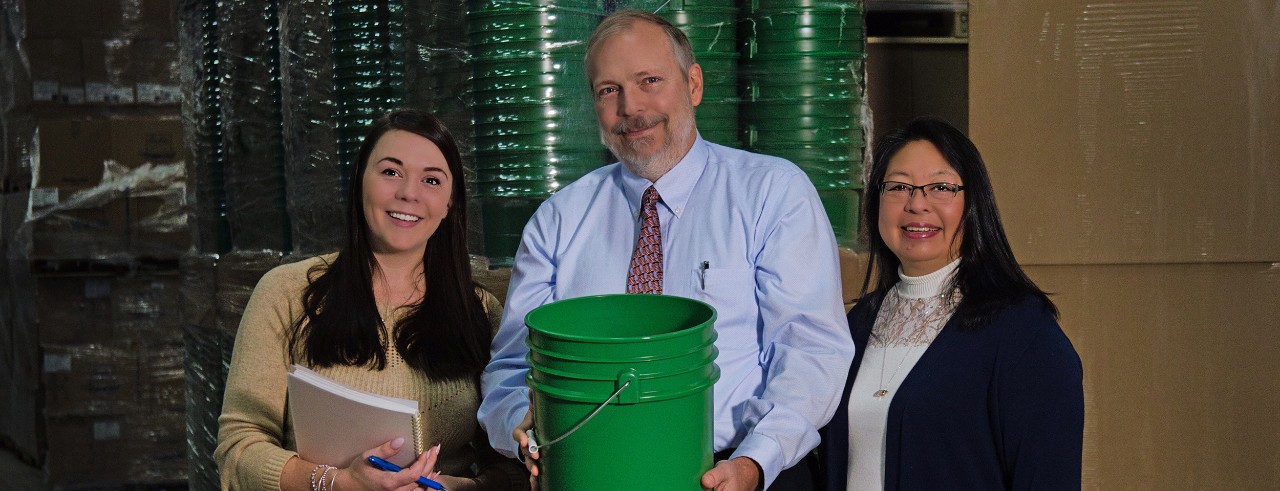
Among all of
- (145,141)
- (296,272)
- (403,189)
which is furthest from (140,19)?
(403,189)

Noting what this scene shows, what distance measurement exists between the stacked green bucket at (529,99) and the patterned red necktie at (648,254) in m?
0.65

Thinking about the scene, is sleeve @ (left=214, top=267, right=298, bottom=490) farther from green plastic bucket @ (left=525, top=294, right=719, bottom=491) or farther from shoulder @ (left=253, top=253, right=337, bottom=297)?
green plastic bucket @ (left=525, top=294, right=719, bottom=491)

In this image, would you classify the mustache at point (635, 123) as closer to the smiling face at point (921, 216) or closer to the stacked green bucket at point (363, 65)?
the smiling face at point (921, 216)

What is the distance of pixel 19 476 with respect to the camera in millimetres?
5754

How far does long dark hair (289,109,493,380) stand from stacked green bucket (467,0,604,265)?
16.3 inches

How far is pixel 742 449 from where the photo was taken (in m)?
1.71

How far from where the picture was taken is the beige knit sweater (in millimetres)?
2107

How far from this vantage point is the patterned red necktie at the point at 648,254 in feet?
6.71

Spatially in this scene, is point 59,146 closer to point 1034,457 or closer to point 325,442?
point 325,442

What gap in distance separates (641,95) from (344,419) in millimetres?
772

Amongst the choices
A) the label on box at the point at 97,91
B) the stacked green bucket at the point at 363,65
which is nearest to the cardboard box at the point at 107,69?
the label on box at the point at 97,91

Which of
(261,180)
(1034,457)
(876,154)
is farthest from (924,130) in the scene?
(261,180)

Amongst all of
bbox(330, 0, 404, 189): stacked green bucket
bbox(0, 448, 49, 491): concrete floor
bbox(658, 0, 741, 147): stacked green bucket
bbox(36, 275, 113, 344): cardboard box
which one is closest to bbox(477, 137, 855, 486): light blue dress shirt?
bbox(658, 0, 741, 147): stacked green bucket

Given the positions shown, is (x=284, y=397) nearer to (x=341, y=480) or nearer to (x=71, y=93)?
(x=341, y=480)
